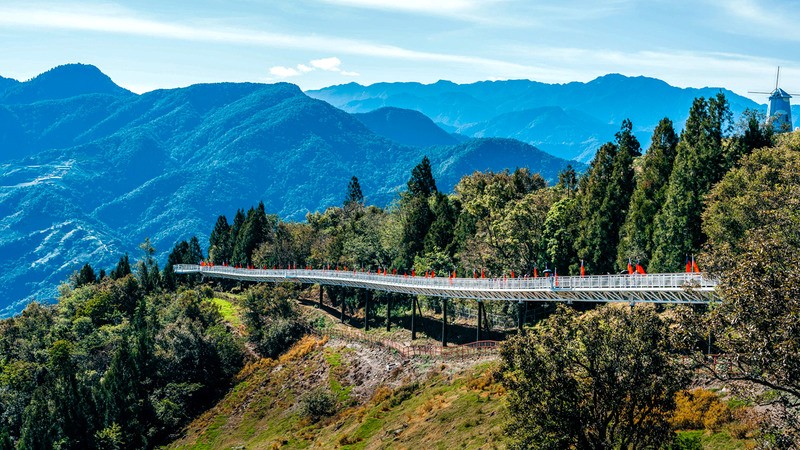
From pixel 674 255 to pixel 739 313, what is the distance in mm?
46035

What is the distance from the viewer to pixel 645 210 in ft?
254

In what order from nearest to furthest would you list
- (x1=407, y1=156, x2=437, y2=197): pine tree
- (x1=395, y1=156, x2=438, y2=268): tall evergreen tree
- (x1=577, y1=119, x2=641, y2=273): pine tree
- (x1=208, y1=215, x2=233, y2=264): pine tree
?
1. (x1=577, y1=119, x2=641, y2=273): pine tree
2. (x1=395, y1=156, x2=438, y2=268): tall evergreen tree
3. (x1=407, y1=156, x2=437, y2=197): pine tree
4. (x1=208, y1=215, x2=233, y2=264): pine tree

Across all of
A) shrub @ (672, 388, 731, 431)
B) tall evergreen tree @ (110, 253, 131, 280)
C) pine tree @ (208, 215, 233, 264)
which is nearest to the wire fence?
shrub @ (672, 388, 731, 431)

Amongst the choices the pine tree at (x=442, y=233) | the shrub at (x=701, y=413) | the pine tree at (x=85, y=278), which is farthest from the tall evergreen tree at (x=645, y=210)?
the pine tree at (x=85, y=278)

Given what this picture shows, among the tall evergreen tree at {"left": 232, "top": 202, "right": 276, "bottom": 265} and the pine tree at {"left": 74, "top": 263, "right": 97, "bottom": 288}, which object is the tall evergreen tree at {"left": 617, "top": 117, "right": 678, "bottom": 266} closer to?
the tall evergreen tree at {"left": 232, "top": 202, "right": 276, "bottom": 265}

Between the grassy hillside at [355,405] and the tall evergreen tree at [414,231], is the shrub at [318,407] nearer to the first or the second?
the grassy hillside at [355,405]

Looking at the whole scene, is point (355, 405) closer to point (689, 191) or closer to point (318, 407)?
point (318, 407)

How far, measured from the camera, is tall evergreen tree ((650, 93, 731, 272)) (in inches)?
2776

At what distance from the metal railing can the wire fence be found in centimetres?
498

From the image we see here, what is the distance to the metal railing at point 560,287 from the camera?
A: 188 ft

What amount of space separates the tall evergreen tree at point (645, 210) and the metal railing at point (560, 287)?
10.7 m

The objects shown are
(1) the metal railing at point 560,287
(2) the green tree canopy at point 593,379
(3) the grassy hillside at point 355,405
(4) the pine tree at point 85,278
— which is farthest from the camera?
(4) the pine tree at point 85,278

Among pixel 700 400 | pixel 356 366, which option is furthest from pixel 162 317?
pixel 700 400

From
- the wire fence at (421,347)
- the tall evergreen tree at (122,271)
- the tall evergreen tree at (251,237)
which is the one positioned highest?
the tall evergreen tree at (251,237)
